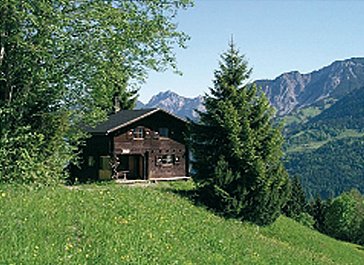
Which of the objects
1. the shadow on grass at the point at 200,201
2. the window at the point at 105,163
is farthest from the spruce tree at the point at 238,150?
the window at the point at 105,163

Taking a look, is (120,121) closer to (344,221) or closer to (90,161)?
(90,161)

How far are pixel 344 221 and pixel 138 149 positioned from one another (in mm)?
53282

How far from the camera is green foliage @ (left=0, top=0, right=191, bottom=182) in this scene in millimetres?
20094

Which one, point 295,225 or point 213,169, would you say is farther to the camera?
point 295,225

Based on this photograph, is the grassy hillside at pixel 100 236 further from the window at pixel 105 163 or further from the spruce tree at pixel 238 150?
the window at pixel 105 163

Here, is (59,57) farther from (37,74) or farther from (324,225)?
(324,225)

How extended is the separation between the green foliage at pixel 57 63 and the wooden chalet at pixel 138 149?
2369 cm

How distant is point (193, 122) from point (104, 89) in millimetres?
13926

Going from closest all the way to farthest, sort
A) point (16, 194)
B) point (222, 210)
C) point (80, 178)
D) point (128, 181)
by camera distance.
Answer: point (16, 194) < point (222, 210) < point (128, 181) < point (80, 178)

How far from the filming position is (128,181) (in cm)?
4747

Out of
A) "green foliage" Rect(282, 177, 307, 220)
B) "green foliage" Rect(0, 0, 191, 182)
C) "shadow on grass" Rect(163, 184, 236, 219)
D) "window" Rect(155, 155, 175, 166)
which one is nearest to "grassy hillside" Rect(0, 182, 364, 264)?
"green foliage" Rect(0, 0, 191, 182)

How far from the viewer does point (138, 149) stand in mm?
49469

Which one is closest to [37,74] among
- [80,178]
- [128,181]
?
[128,181]

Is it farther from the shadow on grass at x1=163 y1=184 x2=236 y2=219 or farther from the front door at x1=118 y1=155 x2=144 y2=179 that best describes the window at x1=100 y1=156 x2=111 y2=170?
the shadow on grass at x1=163 y1=184 x2=236 y2=219
